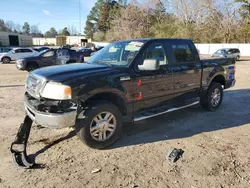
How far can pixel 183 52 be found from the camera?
4.98m

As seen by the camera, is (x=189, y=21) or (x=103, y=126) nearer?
(x=103, y=126)

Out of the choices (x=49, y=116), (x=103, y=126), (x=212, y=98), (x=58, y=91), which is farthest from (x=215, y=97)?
(x=49, y=116)

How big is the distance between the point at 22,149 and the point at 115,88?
181cm

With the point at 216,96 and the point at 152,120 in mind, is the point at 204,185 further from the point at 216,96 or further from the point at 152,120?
the point at 216,96

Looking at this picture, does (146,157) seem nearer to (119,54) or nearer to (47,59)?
(119,54)

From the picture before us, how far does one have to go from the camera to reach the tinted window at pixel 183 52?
188 inches

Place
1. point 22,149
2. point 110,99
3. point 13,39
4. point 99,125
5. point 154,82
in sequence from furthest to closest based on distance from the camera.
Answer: point 13,39 → point 154,82 → point 110,99 → point 99,125 → point 22,149

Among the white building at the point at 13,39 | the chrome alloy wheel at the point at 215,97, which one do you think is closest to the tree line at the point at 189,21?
the white building at the point at 13,39

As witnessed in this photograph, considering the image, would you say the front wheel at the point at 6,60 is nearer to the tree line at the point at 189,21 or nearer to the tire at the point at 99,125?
the tire at the point at 99,125

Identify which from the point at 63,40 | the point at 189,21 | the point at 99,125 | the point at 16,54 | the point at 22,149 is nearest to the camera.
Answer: the point at 22,149

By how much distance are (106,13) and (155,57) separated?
74.5 meters

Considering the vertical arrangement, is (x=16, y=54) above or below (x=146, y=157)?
above

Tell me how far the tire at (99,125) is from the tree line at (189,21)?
3854 centimetres

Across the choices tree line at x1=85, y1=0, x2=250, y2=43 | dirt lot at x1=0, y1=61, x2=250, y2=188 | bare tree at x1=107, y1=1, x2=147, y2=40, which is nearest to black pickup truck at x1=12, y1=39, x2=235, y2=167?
dirt lot at x1=0, y1=61, x2=250, y2=188
